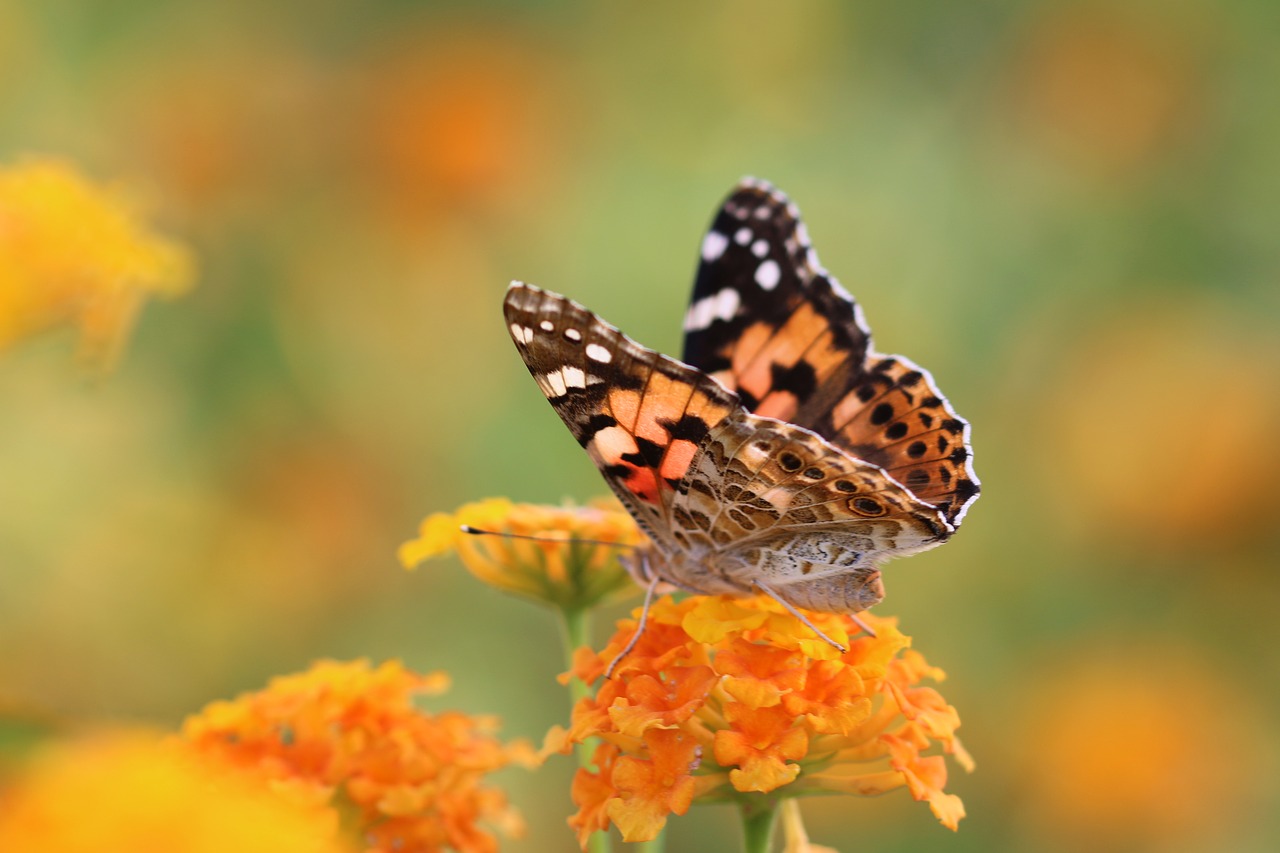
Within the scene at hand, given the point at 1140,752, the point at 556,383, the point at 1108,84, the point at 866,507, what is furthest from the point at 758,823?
the point at 1108,84

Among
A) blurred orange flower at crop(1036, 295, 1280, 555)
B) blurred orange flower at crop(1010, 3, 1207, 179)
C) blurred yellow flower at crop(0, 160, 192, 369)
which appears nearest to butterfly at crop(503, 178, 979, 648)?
blurred yellow flower at crop(0, 160, 192, 369)

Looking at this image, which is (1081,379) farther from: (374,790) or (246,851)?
(246,851)

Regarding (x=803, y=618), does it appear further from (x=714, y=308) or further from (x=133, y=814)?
(x=133, y=814)

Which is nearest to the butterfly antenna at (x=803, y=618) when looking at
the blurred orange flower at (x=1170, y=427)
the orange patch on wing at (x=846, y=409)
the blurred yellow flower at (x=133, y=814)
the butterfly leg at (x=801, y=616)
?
the butterfly leg at (x=801, y=616)

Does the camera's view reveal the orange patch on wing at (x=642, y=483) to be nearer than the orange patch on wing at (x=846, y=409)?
Yes

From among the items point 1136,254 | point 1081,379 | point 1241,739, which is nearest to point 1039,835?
point 1241,739

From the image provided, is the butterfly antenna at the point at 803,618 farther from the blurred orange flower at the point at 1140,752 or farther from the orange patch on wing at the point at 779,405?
the blurred orange flower at the point at 1140,752
